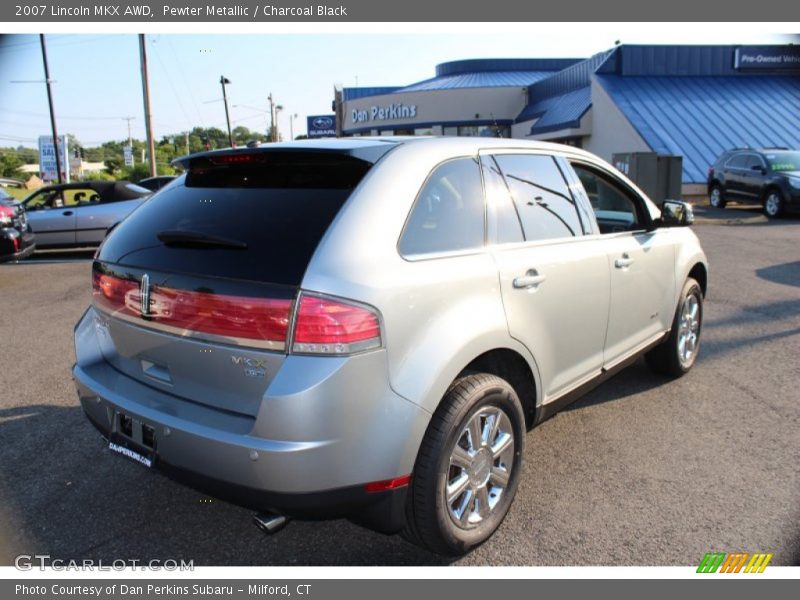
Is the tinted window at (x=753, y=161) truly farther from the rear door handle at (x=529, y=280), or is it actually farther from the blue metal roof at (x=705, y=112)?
the rear door handle at (x=529, y=280)

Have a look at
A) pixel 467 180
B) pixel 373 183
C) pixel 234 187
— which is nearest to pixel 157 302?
pixel 234 187

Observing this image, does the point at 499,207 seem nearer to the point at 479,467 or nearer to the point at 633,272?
the point at 479,467

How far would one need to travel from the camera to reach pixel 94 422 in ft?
9.59

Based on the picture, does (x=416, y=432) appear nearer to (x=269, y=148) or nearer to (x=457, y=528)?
(x=457, y=528)

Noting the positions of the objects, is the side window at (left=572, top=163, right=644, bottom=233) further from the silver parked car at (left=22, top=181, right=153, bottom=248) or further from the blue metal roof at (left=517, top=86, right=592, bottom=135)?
the blue metal roof at (left=517, top=86, right=592, bottom=135)

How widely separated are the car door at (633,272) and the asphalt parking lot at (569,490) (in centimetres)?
58

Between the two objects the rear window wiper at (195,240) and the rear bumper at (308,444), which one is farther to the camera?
the rear window wiper at (195,240)

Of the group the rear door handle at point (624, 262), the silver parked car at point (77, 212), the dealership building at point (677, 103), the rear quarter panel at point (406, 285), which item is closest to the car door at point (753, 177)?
the dealership building at point (677, 103)

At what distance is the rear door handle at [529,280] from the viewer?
303 centimetres

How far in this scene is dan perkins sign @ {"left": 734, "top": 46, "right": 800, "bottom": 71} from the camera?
1043 inches

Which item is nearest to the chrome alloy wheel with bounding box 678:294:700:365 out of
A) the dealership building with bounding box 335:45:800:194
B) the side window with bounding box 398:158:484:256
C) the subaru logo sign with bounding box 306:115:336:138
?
the side window with bounding box 398:158:484:256

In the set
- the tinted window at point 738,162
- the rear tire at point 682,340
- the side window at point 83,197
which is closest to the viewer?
the rear tire at point 682,340

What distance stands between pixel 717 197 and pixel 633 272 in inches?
710

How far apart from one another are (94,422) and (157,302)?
74 centimetres
